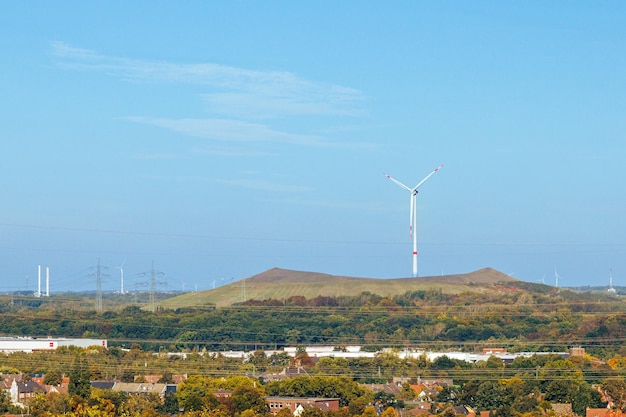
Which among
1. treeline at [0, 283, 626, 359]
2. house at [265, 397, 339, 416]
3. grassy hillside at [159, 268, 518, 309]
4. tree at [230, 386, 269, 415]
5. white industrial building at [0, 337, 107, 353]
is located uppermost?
grassy hillside at [159, 268, 518, 309]

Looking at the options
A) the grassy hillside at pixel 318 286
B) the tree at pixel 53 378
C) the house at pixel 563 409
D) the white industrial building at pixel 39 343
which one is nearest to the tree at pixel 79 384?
the tree at pixel 53 378

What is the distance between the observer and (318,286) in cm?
12144

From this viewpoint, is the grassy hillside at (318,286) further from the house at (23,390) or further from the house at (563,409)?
the house at (563,409)

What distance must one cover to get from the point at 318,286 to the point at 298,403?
65711mm

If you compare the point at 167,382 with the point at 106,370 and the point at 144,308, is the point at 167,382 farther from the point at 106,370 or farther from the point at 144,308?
the point at 144,308

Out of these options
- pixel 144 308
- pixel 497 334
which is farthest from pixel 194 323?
pixel 497 334

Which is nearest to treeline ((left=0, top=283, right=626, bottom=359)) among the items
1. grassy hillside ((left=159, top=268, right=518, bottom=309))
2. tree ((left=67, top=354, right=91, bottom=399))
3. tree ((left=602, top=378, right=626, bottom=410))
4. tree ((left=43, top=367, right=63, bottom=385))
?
grassy hillside ((left=159, top=268, right=518, bottom=309))

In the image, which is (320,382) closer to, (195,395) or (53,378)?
(195,395)

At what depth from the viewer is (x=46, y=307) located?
389 feet

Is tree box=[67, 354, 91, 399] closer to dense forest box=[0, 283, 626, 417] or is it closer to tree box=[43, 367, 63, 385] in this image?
dense forest box=[0, 283, 626, 417]

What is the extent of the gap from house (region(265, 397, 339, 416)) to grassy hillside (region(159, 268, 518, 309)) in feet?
201

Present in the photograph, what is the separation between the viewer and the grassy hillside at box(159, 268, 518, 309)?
396ft

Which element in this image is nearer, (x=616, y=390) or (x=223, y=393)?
(x=616, y=390)

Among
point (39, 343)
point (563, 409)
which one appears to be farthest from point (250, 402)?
point (39, 343)
